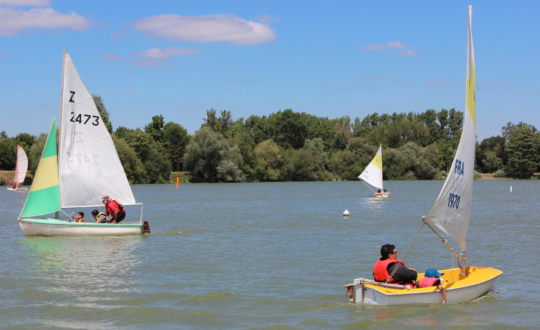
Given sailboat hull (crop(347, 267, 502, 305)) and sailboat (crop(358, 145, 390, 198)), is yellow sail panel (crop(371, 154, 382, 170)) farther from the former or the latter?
sailboat hull (crop(347, 267, 502, 305))

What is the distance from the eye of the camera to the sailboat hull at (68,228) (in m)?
20.5

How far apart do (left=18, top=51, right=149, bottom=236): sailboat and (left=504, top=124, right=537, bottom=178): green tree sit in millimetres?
88183

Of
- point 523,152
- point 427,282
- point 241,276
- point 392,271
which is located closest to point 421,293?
point 427,282

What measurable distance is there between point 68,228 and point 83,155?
2.84 meters

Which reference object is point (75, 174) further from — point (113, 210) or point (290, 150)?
point (290, 150)

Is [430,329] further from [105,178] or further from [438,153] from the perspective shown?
[438,153]

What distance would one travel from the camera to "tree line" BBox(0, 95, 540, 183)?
79188 mm

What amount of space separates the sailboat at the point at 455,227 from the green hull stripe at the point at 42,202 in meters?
13.5

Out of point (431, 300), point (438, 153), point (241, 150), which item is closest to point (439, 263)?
point (431, 300)

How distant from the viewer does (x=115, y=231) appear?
68.0 ft

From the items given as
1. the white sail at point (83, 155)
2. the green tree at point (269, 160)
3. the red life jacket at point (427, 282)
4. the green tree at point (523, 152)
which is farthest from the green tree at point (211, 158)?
the red life jacket at point (427, 282)

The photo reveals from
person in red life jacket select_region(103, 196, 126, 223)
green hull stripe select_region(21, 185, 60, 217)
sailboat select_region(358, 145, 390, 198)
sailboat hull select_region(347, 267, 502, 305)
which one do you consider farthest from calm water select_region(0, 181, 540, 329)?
sailboat select_region(358, 145, 390, 198)

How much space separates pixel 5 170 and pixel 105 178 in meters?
65.0

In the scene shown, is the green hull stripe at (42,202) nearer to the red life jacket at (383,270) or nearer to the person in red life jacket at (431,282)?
the red life jacket at (383,270)
